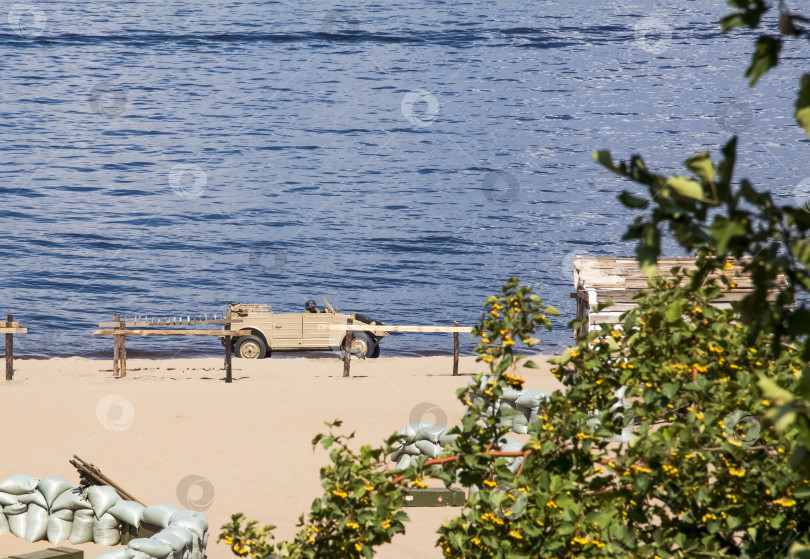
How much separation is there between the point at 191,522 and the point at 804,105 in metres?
10.6

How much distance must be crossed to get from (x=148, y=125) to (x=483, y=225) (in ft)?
87.8

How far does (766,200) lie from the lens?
2.06m

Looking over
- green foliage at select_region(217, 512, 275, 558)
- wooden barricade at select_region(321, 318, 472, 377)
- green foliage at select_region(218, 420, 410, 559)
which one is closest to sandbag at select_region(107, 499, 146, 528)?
green foliage at select_region(217, 512, 275, 558)

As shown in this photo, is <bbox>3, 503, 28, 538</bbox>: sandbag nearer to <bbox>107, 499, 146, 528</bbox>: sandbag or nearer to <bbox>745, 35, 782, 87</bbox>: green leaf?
<bbox>107, 499, 146, 528</bbox>: sandbag

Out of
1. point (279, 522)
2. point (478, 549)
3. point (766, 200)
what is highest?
point (766, 200)

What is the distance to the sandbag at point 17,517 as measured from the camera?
12758mm

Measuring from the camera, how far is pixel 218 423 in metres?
19.1

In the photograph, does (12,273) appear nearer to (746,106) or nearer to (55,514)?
(55,514)

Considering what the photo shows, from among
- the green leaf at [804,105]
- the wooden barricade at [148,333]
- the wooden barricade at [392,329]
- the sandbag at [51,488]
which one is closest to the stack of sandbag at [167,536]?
the sandbag at [51,488]

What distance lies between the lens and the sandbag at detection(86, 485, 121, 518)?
12586 mm

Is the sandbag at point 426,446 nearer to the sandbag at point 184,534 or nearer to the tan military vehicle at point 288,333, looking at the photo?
the sandbag at point 184,534

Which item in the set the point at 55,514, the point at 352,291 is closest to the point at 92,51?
the point at 352,291

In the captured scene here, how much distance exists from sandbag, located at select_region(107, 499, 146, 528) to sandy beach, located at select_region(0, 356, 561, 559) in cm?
50

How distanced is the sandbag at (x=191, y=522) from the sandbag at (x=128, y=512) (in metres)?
0.86
